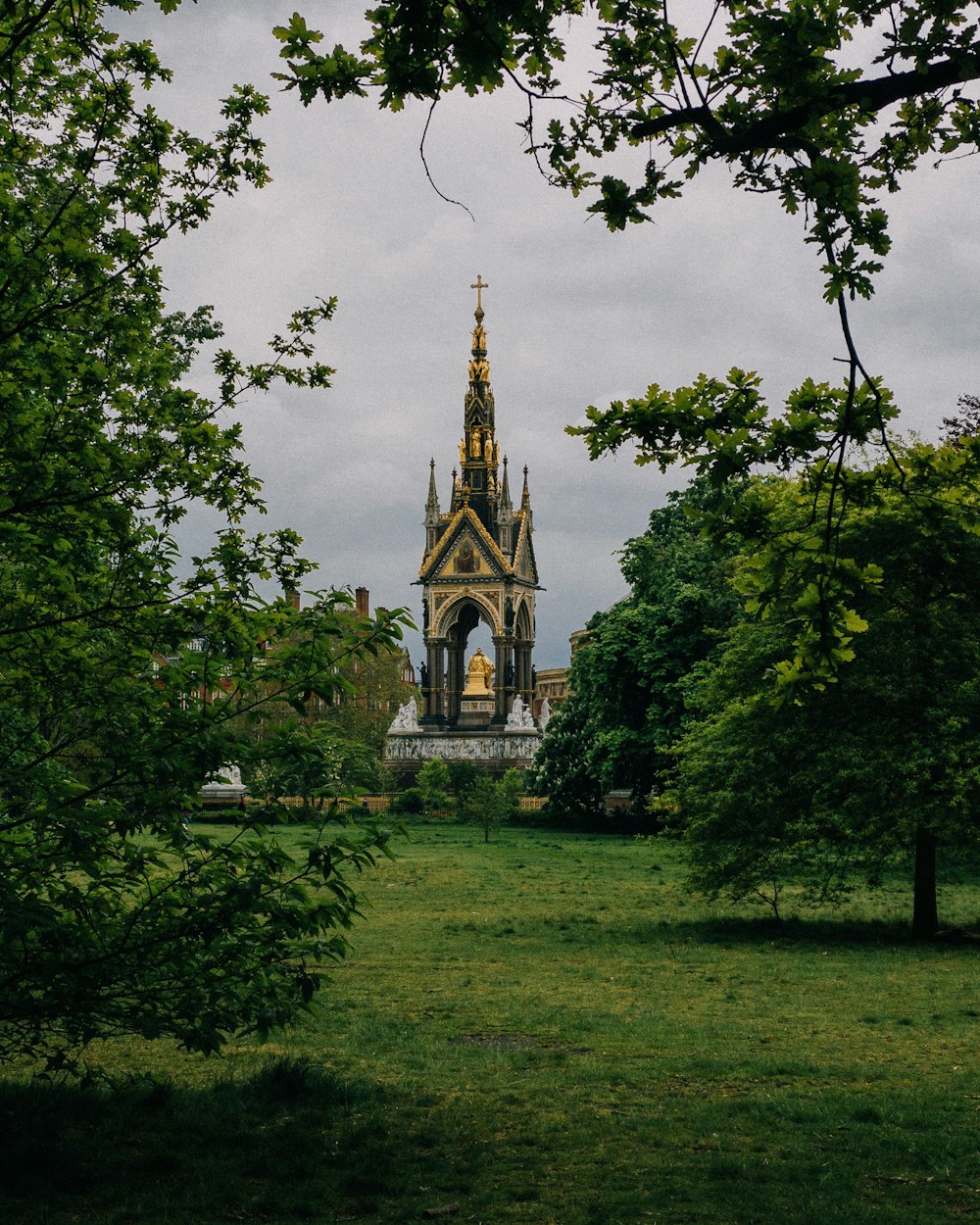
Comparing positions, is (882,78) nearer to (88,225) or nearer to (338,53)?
(338,53)

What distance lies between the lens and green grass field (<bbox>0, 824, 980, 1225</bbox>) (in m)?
7.14

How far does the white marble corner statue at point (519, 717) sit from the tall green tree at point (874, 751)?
167ft

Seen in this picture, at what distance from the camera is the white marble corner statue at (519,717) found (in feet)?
231

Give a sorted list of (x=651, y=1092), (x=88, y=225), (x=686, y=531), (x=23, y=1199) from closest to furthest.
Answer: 1. (x=23, y=1199)
2. (x=88, y=225)
3. (x=651, y=1092)
4. (x=686, y=531)

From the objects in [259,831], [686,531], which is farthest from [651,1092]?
[686,531]

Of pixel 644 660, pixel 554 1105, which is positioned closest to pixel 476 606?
Result: pixel 644 660

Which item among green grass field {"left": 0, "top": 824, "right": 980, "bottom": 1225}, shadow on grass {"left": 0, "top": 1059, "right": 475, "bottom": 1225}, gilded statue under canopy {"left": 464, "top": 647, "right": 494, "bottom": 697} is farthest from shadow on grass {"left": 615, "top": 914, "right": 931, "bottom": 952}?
gilded statue under canopy {"left": 464, "top": 647, "right": 494, "bottom": 697}

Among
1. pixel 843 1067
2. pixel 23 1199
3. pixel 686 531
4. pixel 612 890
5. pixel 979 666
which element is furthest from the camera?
pixel 686 531

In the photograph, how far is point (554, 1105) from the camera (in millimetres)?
9297

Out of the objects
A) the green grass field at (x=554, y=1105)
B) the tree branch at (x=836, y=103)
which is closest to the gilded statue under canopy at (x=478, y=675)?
the green grass field at (x=554, y=1105)

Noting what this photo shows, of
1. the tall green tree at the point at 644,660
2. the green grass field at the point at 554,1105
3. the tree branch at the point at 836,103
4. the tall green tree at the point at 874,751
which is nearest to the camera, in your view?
the tree branch at the point at 836,103

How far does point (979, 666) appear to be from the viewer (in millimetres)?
18125

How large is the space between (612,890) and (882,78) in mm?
21672

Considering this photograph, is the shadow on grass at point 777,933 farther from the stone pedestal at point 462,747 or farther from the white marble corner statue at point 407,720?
the white marble corner statue at point 407,720
